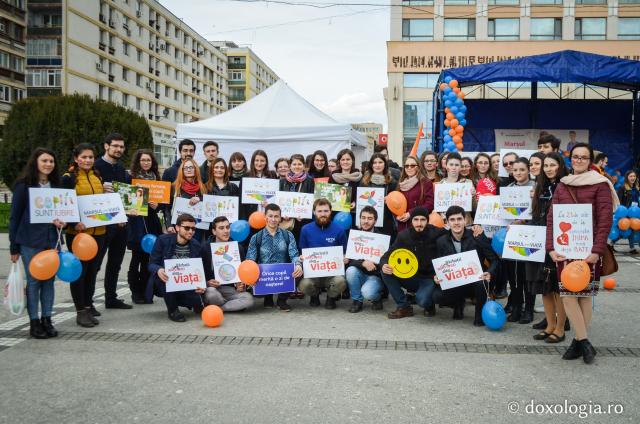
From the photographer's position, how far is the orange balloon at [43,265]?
5785 millimetres

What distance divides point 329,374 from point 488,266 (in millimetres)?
3142

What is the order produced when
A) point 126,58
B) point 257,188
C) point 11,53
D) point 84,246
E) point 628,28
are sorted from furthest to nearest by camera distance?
point 126,58 → point 11,53 → point 628,28 → point 257,188 → point 84,246

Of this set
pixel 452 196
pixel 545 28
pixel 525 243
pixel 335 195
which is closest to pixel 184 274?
pixel 335 195

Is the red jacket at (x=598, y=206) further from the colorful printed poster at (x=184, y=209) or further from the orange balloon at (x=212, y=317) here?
the colorful printed poster at (x=184, y=209)

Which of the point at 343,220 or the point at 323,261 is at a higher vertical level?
the point at 343,220

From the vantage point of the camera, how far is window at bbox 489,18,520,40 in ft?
126

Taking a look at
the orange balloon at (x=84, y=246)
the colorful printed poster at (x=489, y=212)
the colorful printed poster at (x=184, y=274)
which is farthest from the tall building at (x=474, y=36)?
the orange balloon at (x=84, y=246)

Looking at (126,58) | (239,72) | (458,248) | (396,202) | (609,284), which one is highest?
(239,72)

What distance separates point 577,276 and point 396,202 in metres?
2.92

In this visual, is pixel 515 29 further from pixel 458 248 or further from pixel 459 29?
pixel 458 248

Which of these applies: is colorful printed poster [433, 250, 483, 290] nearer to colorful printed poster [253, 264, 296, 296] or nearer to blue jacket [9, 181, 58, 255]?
colorful printed poster [253, 264, 296, 296]

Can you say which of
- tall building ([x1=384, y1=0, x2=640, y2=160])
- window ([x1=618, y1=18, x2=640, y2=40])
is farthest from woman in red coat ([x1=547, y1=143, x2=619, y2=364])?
window ([x1=618, y1=18, x2=640, y2=40])

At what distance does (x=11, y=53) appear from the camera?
4672 cm

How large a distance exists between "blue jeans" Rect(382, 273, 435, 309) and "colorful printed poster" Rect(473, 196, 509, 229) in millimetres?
982
